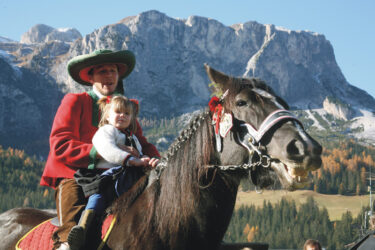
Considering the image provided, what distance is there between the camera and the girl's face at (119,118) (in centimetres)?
378

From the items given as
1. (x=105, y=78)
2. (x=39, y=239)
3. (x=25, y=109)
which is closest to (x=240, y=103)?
(x=105, y=78)

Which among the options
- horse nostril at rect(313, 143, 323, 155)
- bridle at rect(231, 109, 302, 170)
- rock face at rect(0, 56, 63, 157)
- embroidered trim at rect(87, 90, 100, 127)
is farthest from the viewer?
rock face at rect(0, 56, 63, 157)

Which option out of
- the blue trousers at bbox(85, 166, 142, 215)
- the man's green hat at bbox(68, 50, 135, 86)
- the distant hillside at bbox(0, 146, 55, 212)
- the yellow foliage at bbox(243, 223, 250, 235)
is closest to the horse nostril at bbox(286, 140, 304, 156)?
the blue trousers at bbox(85, 166, 142, 215)

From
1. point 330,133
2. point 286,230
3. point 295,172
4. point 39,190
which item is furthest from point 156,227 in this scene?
point 330,133

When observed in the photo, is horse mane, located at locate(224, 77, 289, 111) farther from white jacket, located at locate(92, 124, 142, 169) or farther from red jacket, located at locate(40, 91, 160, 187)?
red jacket, located at locate(40, 91, 160, 187)

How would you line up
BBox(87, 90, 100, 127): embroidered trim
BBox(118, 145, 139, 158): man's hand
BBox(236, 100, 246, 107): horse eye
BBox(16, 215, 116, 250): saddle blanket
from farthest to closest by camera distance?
BBox(87, 90, 100, 127): embroidered trim, BBox(16, 215, 116, 250): saddle blanket, BBox(118, 145, 139, 158): man's hand, BBox(236, 100, 246, 107): horse eye

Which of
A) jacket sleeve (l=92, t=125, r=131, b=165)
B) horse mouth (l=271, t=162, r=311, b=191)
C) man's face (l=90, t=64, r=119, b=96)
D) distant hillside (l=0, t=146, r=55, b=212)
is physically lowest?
distant hillside (l=0, t=146, r=55, b=212)

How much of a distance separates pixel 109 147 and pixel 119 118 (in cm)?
34

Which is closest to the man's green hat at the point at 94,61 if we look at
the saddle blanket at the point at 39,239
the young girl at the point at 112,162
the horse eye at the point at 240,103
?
the young girl at the point at 112,162

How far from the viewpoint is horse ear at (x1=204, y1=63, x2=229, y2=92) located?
3250 millimetres

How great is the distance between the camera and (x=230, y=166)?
3086 mm

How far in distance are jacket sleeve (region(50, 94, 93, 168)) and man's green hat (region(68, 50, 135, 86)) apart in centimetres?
46

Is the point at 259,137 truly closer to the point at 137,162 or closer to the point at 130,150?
the point at 137,162

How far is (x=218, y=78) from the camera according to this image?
3.29 metres
